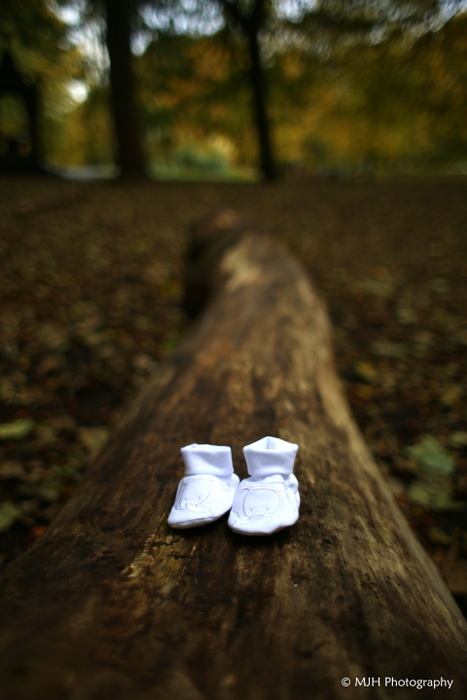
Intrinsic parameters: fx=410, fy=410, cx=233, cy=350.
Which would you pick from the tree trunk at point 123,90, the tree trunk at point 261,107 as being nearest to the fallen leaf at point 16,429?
the tree trunk at point 123,90

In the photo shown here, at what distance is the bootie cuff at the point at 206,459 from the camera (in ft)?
4.00

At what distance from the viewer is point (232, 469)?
1282mm

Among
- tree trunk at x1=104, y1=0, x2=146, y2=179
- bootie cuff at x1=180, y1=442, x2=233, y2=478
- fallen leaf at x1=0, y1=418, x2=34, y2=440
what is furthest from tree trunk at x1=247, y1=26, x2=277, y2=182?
bootie cuff at x1=180, y1=442, x2=233, y2=478

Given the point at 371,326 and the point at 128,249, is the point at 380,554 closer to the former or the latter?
the point at 371,326

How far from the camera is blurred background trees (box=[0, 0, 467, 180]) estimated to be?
31.6ft

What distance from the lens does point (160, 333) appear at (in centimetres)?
352

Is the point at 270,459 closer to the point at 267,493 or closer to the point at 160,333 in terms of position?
the point at 267,493

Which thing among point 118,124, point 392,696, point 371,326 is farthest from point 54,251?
point 118,124

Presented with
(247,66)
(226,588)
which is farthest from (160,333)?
(247,66)

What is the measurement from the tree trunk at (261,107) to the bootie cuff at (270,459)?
12.0m

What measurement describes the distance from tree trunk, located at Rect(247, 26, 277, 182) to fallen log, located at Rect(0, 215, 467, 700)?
1165 cm

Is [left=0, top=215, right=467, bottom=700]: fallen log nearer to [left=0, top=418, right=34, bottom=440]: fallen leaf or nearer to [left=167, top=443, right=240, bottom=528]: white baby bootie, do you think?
[left=167, top=443, right=240, bottom=528]: white baby bootie

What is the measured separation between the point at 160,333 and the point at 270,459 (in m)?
2.49

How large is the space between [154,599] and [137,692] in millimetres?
251
